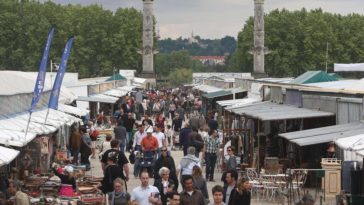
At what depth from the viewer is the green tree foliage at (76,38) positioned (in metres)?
123

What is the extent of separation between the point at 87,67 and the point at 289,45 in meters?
23.4

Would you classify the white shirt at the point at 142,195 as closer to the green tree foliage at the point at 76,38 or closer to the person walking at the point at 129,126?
the person walking at the point at 129,126

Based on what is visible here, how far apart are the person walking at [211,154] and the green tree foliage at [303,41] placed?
9561 cm

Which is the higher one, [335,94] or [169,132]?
[335,94]

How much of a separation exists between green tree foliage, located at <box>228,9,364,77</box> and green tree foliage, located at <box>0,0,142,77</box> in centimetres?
1434

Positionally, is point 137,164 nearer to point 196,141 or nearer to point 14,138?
point 196,141

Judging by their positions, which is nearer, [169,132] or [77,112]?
[77,112]

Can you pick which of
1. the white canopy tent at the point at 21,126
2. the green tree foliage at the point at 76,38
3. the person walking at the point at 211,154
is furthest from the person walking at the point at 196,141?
the green tree foliage at the point at 76,38

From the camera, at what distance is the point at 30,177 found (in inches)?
851

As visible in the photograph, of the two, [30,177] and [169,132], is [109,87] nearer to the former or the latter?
[169,132]

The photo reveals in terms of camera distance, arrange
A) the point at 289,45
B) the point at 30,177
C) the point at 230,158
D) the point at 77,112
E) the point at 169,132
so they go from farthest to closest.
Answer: the point at 289,45, the point at 169,132, the point at 77,112, the point at 230,158, the point at 30,177

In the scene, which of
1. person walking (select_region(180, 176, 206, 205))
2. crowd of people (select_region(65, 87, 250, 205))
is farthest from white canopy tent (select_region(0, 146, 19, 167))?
person walking (select_region(180, 176, 206, 205))

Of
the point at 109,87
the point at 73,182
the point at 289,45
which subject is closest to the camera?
the point at 73,182

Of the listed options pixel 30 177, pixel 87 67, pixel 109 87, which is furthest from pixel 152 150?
pixel 87 67
